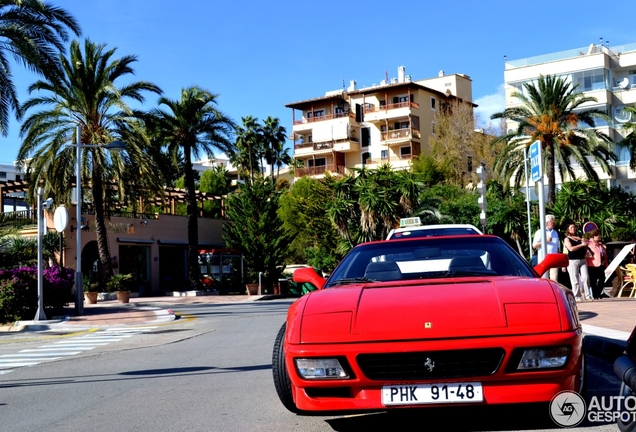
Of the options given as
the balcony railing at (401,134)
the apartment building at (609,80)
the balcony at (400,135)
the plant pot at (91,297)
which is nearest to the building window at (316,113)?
the balcony railing at (401,134)

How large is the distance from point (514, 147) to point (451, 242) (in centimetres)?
3923

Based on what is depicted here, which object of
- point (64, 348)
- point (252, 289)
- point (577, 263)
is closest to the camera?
point (64, 348)

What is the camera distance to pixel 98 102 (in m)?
35.1

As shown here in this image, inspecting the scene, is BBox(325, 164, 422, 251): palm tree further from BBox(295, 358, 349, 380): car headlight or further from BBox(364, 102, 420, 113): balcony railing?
BBox(295, 358, 349, 380): car headlight

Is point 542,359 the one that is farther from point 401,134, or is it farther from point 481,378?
point 401,134

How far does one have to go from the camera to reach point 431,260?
270 inches

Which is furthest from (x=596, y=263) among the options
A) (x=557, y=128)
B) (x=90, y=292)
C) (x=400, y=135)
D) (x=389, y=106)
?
(x=389, y=106)

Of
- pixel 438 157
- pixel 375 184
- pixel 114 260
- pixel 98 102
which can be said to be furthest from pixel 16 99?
pixel 438 157

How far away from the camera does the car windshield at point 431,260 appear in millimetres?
A: 6051

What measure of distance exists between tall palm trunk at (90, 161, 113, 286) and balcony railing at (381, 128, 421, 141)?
4318 centimetres

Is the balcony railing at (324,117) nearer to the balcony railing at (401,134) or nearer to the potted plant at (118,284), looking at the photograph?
the balcony railing at (401,134)

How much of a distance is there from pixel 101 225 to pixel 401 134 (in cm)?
4420

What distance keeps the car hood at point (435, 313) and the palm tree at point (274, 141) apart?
7436cm

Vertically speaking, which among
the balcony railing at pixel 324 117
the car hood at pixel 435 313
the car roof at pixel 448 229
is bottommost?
the car hood at pixel 435 313
